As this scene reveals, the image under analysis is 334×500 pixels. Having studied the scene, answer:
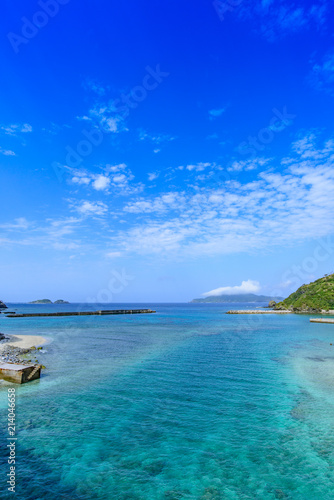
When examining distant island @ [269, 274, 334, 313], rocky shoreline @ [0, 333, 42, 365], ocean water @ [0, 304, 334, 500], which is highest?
distant island @ [269, 274, 334, 313]

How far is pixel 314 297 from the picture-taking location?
15675 centimetres

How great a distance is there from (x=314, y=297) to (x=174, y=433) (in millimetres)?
162198

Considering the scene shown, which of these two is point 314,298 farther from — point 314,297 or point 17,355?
point 17,355

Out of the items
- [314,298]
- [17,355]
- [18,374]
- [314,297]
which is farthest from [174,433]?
[314,297]

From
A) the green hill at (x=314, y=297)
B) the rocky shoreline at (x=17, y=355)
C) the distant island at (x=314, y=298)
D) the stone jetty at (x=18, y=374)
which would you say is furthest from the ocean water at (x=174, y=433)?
the green hill at (x=314, y=297)

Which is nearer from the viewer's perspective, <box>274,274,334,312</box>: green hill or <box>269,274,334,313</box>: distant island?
<box>269,274,334,313</box>: distant island

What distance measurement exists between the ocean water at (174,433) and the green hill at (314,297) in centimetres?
13051

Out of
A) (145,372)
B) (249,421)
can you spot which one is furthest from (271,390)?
(145,372)

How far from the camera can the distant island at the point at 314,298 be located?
147 m

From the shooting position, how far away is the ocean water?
1255 centimetres

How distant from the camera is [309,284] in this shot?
181m

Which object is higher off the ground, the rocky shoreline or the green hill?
the green hill

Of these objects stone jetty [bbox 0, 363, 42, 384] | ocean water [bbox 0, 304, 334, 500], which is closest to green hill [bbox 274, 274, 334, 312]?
ocean water [bbox 0, 304, 334, 500]

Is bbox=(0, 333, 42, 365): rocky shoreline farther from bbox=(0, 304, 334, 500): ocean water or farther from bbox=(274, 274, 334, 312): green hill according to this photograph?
bbox=(274, 274, 334, 312): green hill
